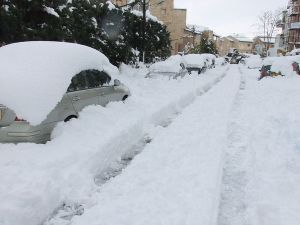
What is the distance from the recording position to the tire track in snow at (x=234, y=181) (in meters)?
4.60

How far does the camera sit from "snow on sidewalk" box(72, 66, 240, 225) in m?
4.41

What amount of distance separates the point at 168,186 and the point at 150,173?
639mm

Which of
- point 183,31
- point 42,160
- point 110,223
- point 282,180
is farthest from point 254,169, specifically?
point 183,31

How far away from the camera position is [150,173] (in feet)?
19.4

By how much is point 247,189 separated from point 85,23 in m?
15.3

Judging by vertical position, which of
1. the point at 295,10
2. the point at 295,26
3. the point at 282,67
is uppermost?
the point at 295,10

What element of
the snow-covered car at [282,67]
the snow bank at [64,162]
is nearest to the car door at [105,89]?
the snow bank at [64,162]

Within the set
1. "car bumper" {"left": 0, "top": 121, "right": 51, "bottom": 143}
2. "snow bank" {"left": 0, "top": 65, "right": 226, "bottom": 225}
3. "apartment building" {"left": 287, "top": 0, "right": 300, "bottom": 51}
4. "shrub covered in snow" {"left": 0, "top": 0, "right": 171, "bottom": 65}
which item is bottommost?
"snow bank" {"left": 0, "top": 65, "right": 226, "bottom": 225}

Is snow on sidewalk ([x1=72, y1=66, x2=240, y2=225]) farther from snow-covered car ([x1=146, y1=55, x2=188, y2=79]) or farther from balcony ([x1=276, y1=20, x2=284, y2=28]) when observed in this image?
balcony ([x1=276, y1=20, x2=284, y2=28])

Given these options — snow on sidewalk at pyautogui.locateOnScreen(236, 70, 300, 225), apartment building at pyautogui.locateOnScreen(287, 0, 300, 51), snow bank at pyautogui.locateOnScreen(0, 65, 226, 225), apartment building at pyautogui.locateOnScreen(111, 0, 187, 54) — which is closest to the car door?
snow bank at pyautogui.locateOnScreen(0, 65, 226, 225)

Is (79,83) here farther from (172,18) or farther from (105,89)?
(172,18)

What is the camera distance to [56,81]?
687 cm

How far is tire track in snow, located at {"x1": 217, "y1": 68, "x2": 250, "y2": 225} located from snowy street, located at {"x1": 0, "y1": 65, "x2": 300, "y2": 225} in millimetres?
14

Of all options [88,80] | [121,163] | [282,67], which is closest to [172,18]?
[282,67]
